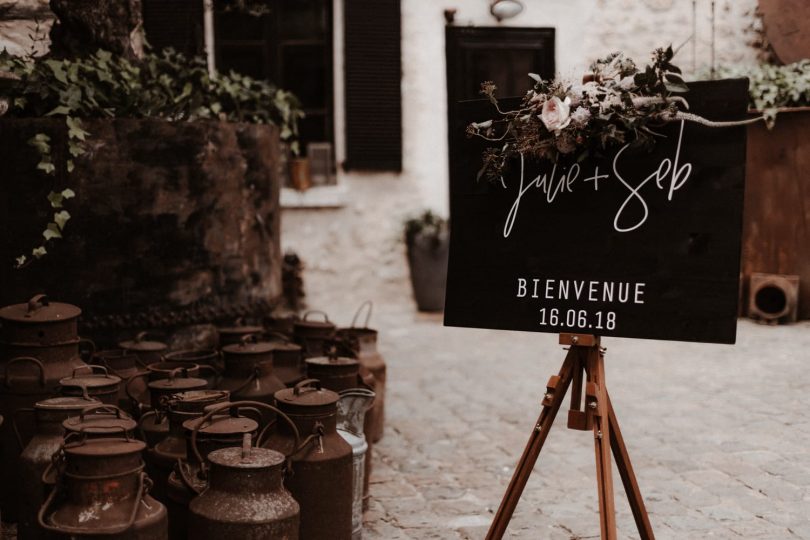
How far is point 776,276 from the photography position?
8016mm

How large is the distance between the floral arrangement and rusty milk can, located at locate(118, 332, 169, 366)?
6.46 ft

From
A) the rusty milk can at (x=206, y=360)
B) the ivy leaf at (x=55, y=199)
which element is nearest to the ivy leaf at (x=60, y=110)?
the ivy leaf at (x=55, y=199)

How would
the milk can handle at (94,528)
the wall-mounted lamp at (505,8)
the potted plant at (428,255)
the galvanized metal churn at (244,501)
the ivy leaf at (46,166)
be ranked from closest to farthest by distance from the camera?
1. the milk can handle at (94,528)
2. the galvanized metal churn at (244,501)
3. the ivy leaf at (46,166)
4. the potted plant at (428,255)
5. the wall-mounted lamp at (505,8)

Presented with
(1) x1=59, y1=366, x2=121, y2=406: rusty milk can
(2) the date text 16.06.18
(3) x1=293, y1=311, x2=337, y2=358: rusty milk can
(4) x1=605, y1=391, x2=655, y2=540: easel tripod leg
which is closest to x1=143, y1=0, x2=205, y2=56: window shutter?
(3) x1=293, y1=311, x2=337, y2=358: rusty milk can

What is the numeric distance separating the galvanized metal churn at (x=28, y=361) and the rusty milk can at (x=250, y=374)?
0.58 m

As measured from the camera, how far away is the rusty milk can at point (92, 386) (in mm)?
3254

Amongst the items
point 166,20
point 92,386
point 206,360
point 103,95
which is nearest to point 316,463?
point 92,386

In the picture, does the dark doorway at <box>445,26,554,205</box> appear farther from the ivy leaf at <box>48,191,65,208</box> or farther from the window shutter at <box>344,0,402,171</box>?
the ivy leaf at <box>48,191,65,208</box>

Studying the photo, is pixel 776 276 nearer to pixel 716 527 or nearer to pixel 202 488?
pixel 716 527

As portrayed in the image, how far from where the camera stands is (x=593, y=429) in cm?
291

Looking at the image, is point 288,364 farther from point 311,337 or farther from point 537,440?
point 537,440

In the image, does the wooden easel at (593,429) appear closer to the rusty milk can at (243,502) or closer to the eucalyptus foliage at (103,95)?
the rusty milk can at (243,502)

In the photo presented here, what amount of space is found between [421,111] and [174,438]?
6.63 meters

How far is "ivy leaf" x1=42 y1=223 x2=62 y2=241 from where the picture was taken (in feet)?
13.6
